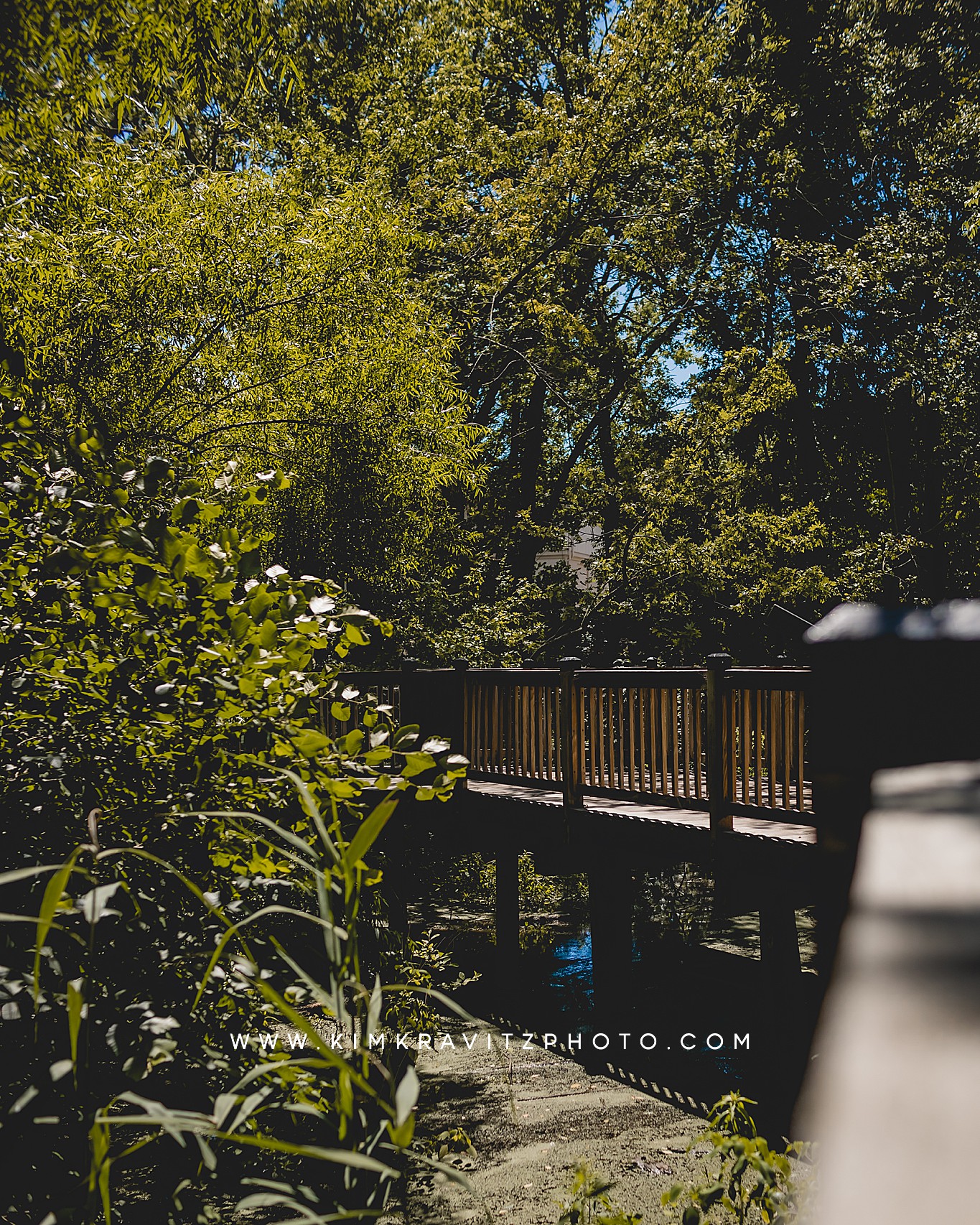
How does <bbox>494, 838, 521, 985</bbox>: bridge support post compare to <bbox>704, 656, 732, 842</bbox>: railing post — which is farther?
<bbox>494, 838, 521, 985</bbox>: bridge support post

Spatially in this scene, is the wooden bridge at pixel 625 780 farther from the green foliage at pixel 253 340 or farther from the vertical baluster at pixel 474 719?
the green foliage at pixel 253 340

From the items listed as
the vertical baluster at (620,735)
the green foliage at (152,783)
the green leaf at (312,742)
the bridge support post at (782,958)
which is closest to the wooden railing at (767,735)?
the vertical baluster at (620,735)

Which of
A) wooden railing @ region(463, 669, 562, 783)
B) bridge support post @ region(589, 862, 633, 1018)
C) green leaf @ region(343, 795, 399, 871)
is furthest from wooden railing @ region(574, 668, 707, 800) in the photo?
green leaf @ region(343, 795, 399, 871)

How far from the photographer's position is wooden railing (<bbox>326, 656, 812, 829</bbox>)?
255 inches

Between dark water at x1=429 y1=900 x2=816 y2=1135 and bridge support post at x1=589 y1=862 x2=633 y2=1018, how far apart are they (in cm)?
3

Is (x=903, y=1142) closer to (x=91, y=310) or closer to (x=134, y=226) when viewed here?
(x=91, y=310)

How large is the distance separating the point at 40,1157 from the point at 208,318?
8.65 meters

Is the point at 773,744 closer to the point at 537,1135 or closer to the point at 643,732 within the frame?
the point at 643,732

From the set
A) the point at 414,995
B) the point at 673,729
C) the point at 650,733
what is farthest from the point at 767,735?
the point at 414,995

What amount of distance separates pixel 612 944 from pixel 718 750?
3155 millimetres

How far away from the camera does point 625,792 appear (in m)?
7.71

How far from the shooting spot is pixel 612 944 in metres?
9.07

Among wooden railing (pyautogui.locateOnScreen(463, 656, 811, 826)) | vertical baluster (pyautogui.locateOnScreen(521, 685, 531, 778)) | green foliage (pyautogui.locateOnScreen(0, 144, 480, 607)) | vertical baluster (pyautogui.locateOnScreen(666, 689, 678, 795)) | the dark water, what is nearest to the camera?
wooden railing (pyautogui.locateOnScreen(463, 656, 811, 826))

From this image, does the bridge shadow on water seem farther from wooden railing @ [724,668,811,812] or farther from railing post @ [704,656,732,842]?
wooden railing @ [724,668,811,812]
